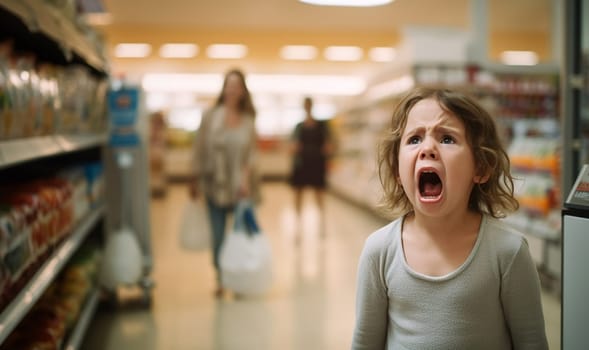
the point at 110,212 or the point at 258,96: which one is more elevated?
the point at 258,96

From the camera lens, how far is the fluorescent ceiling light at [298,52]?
46.1 ft

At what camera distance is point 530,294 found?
1.24 meters

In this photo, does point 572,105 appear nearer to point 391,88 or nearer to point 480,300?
point 480,300

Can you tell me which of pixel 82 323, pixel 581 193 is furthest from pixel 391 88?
pixel 581 193

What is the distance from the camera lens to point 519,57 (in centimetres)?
1527

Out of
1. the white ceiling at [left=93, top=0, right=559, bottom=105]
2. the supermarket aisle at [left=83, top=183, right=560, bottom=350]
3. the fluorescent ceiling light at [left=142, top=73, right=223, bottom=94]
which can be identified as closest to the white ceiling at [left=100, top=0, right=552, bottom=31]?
the white ceiling at [left=93, top=0, right=559, bottom=105]

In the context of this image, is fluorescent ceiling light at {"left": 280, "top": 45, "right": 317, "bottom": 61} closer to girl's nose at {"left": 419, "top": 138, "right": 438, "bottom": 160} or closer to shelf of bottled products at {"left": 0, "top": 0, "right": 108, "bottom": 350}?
shelf of bottled products at {"left": 0, "top": 0, "right": 108, "bottom": 350}

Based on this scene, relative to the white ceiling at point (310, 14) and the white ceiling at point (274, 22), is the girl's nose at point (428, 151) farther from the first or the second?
the white ceiling at point (310, 14)

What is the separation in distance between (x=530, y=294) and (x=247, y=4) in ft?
33.1

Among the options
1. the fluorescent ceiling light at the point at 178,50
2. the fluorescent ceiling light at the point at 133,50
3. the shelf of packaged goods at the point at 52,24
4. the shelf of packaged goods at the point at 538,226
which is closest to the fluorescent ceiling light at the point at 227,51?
the fluorescent ceiling light at the point at 178,50

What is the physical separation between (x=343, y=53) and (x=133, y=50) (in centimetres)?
515

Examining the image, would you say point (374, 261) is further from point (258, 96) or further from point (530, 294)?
point (258, 96)

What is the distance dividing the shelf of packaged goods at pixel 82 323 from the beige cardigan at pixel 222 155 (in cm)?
106

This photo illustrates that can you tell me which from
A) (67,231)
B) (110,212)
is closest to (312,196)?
(110,212)
